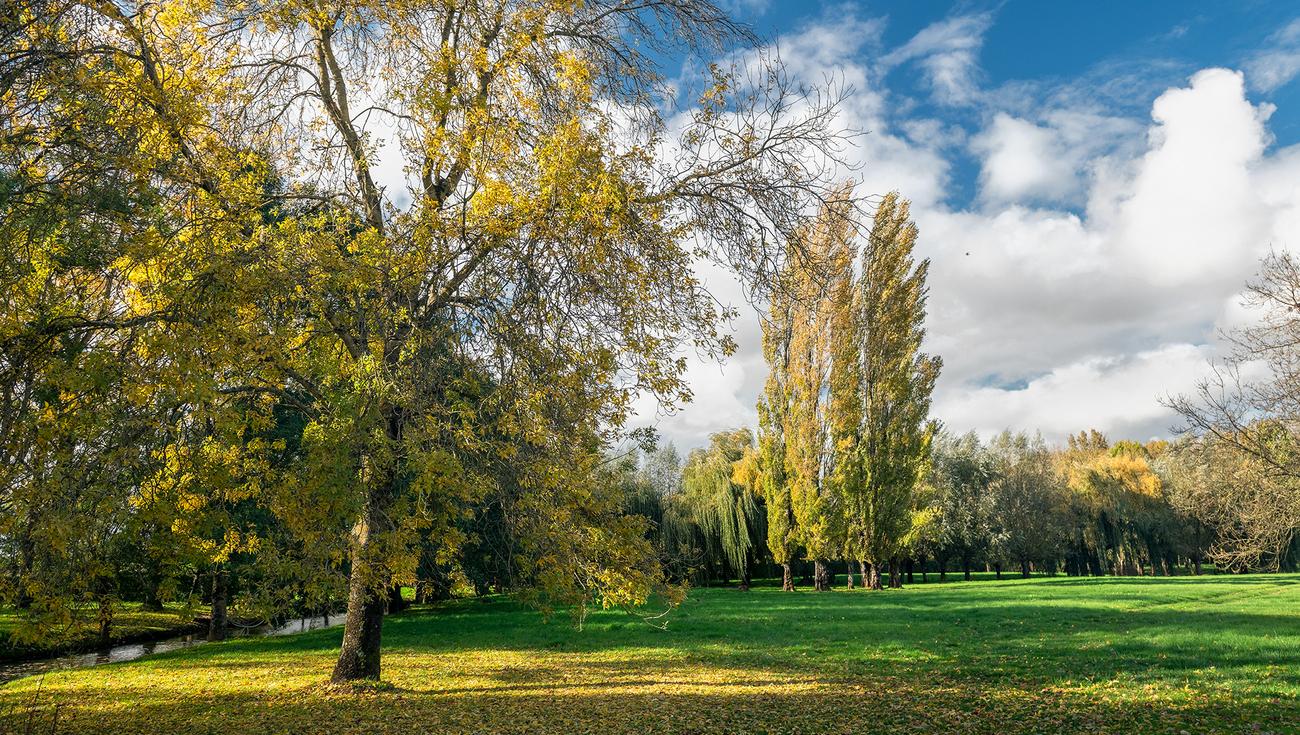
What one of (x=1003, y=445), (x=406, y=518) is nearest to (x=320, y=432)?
(x=406, y=518)

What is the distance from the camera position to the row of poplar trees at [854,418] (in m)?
28.9

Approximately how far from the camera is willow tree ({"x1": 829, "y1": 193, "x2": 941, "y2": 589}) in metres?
28.9

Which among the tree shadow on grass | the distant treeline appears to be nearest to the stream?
the tree shadow on grass

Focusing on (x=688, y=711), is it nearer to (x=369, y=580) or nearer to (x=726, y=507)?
(x=369, y=580)

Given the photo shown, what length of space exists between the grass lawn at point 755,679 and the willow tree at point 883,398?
9.61 meters

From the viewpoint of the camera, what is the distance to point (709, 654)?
13.7m

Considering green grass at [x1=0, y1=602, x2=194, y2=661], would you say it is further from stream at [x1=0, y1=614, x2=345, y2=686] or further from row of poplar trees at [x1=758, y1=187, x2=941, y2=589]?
row of poplar trees at [x1=758, y1=187, x2=941, y2=589]

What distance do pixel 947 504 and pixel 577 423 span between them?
38884mm

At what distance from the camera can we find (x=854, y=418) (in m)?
28.9

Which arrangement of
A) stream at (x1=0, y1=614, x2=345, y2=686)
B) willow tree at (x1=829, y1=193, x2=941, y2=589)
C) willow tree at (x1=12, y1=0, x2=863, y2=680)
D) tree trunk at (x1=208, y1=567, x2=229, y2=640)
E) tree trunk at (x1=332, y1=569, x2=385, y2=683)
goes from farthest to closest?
willow tree at (x1=829, y1=193, x2=941, y2=589) → tree trunk at (x1=208, y1=567, x2=229, y2=640) → stream at (x1=0, y1=614, x2=345, y2=686) → tree trunk at (x1=332, y1=569, x2=385, y2=683) → willow tree at (x1=12, y1=0, x2=863, y2=680)

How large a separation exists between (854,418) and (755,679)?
19.1m

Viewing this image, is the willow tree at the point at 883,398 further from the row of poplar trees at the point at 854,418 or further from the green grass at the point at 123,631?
the green grass at the point at 123,631

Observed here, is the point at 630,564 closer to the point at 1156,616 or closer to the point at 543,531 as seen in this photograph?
the point at 543,531

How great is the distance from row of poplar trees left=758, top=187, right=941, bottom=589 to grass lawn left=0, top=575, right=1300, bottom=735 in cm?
963
